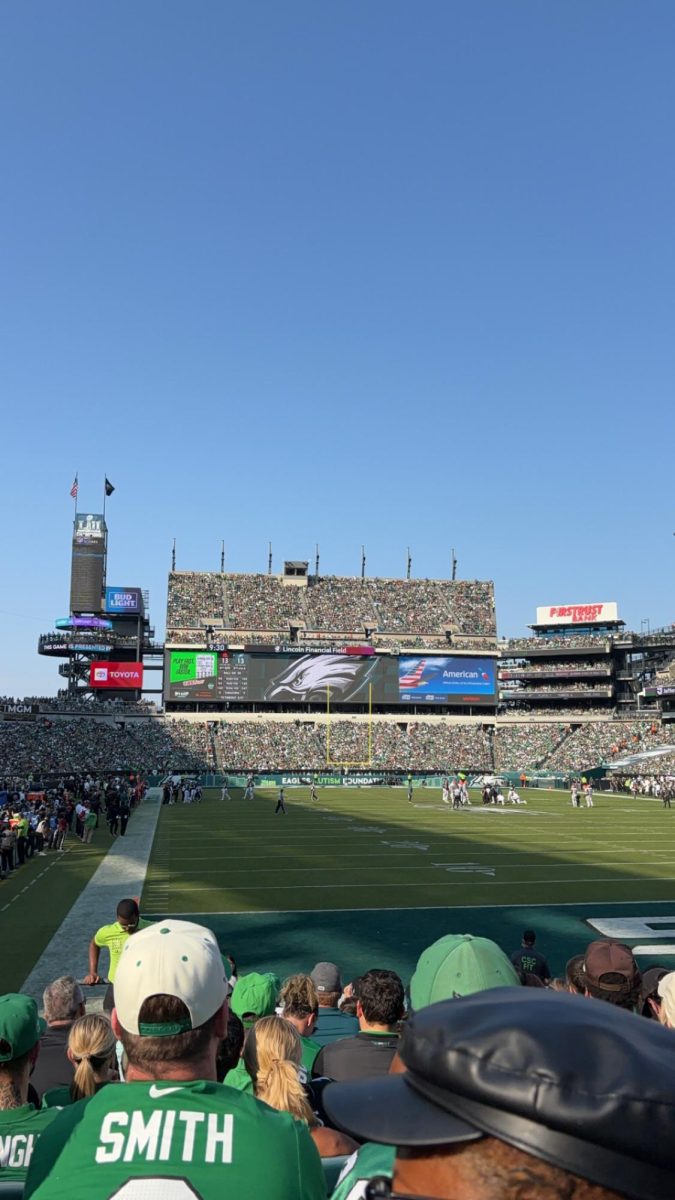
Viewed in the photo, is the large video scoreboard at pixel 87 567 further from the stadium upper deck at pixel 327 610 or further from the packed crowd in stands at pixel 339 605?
the packed crowd in stands at pixel 339 605

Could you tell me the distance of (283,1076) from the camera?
322 centimetres

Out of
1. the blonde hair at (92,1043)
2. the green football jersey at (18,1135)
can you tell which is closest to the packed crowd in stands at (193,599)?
the blonde hair at (92,1043)

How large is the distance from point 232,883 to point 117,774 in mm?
39739

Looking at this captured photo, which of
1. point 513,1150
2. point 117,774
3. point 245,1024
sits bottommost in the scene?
point 117,774

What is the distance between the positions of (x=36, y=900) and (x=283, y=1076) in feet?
50.1

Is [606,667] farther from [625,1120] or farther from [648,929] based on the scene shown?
[625,1120]

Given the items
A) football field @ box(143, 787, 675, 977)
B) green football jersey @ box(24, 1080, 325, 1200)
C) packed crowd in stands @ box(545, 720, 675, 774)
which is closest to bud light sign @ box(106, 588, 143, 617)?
packed crowd in stands @ box(545, 720, 675, 774)

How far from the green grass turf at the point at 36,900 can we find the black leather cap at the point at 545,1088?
36.1 feet

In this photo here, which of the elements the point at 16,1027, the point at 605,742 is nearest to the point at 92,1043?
the point at 16,1027

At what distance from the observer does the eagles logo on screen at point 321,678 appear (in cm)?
7150

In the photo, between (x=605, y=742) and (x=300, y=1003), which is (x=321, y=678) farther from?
(x=300, y=1003)

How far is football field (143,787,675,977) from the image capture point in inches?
523

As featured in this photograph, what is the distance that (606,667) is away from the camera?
82.1m

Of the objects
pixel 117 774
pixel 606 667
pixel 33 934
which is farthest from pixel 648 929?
pixel 606 667
